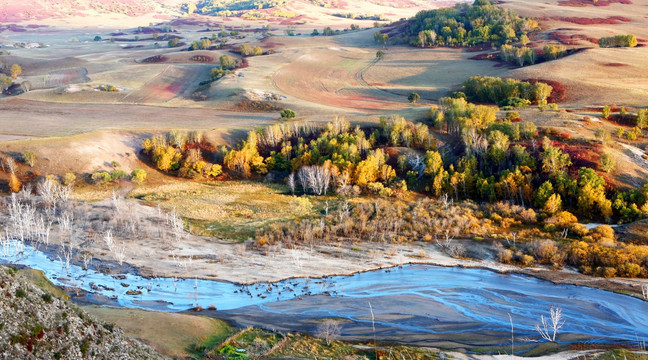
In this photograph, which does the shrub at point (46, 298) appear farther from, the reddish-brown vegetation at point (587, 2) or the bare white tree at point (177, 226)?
the reddish-brown vegetation at point (587, 2)

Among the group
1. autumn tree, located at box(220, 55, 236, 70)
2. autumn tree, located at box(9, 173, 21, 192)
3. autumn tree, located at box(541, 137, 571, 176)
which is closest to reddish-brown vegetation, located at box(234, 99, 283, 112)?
autumn tree, located at box(220, 55, 236, 70)

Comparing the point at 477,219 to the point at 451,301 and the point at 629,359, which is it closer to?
the point at 451,301

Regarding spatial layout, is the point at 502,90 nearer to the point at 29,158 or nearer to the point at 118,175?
the point at 118,175

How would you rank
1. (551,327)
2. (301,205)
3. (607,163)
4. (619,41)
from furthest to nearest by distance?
(619,41), (301,205), (607,163), (551,327)

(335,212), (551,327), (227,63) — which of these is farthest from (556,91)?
(227,63)

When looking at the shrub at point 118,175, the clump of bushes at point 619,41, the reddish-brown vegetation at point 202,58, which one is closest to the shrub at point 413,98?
the shrub at point 118,175

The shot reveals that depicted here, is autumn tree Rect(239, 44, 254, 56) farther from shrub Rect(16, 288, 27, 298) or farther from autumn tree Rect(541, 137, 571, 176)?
shrub Rect(16, 288, 27, 298)
